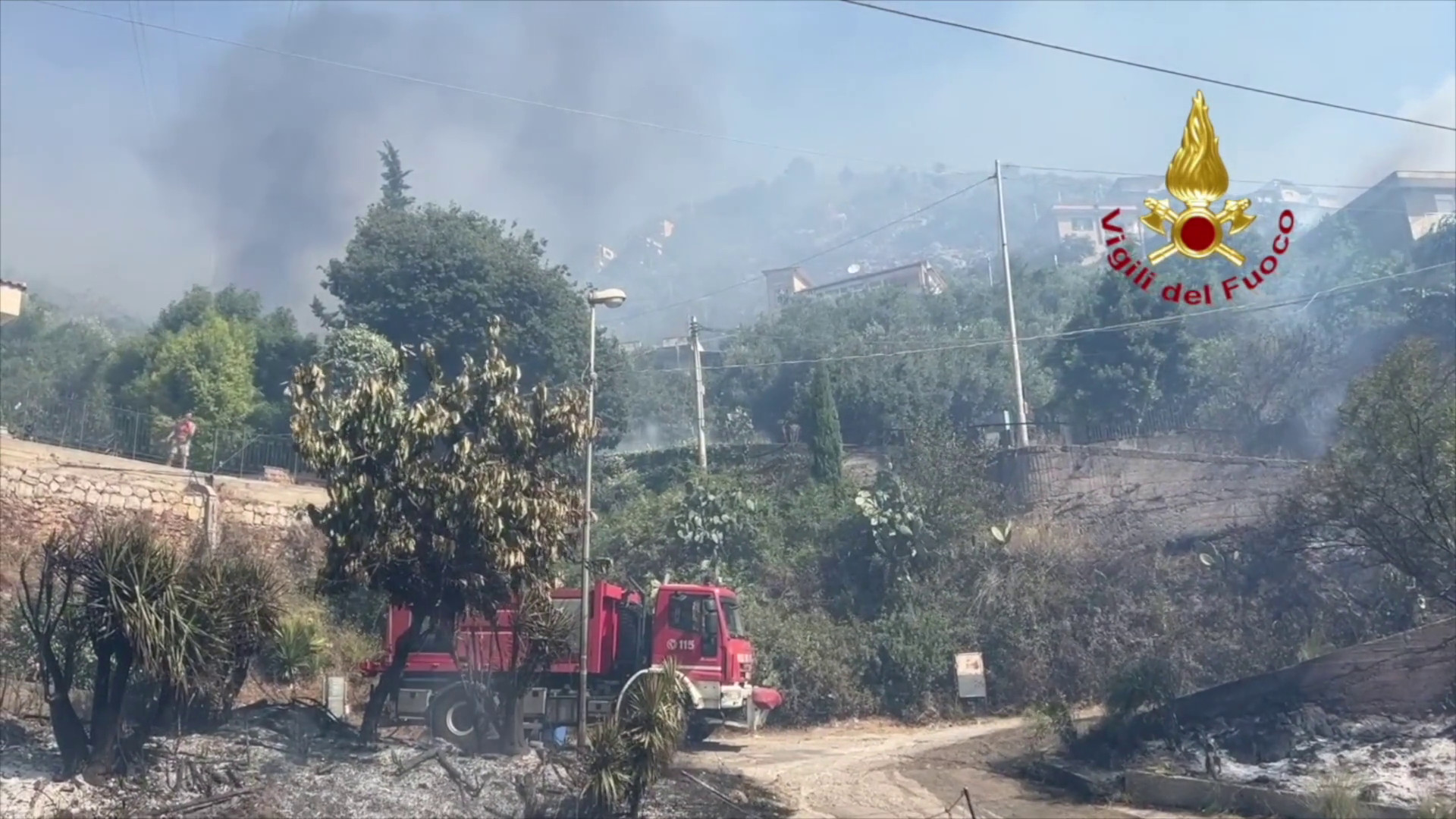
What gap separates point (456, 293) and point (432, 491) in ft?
78.5

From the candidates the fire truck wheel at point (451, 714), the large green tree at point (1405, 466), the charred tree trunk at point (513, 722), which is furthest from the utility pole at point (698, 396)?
the large green tree at point (1405, 466)

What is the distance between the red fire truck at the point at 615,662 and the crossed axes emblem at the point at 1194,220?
10.3 m

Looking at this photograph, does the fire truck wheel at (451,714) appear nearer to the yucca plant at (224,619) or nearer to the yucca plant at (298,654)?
the yucca plant at (298,654)

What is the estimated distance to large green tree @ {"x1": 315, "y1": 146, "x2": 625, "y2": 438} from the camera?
120 ft

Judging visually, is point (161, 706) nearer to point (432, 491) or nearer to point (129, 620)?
point (129, 620)

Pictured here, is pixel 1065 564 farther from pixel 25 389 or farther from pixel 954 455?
pixel 25 389

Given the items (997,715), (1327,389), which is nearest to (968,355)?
(1327,389)

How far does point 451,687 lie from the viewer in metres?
18.4

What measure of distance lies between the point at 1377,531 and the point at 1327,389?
20.3 metres

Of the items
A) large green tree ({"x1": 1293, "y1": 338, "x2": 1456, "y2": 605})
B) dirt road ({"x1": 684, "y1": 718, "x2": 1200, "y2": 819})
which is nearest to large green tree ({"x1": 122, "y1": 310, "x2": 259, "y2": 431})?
dirt road ({"x1": 684, "y1": 718, "x2": 1200, "y2": 819})

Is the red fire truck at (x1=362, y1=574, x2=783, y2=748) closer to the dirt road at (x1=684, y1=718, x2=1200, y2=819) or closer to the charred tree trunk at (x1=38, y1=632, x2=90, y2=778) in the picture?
the dirt road at (x1=684, y1=718, x2=1200, y2=819)

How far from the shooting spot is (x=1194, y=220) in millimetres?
12672

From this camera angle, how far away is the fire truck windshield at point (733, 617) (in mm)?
20406

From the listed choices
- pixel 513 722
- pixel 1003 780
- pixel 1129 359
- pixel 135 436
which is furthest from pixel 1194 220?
pixel 1129 359
